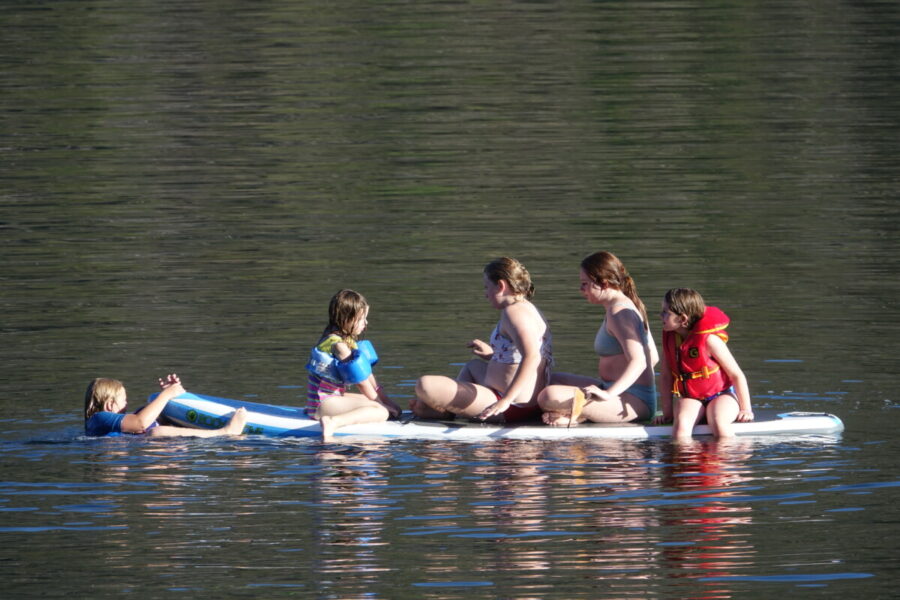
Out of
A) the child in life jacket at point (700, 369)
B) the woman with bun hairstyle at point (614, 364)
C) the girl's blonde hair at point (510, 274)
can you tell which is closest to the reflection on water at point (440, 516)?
the child in life jacket at point (700, 369)

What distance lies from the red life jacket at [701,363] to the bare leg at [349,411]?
6.26ft

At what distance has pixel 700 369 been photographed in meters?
11.1

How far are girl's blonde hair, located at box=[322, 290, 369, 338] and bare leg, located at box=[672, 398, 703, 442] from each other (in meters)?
2.07

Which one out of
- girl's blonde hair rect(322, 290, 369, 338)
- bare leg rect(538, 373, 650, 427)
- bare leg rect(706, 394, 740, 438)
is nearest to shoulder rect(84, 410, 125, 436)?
girl's blonde hair rect(322, 290, 369, 338)

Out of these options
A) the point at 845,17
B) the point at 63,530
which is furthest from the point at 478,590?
the point at 845,17

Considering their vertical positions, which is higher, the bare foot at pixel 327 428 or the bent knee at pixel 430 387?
the bent knee at pixel 430 387

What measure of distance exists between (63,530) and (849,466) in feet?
14.3

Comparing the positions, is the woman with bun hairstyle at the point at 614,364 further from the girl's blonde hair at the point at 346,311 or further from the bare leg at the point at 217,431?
the bare leg at the point at 217,431

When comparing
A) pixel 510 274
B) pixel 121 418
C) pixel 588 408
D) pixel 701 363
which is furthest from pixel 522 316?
pixel 121 418

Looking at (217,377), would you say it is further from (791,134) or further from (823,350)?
(791,134)

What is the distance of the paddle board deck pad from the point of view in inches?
431

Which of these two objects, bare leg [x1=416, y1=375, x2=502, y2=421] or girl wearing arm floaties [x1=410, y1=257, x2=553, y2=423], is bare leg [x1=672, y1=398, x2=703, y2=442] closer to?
girl wearing arm floaties [x1=410, y1=257, x2=553, y2=423]

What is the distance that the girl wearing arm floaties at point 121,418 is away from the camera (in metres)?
11.1

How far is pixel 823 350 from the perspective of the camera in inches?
524
